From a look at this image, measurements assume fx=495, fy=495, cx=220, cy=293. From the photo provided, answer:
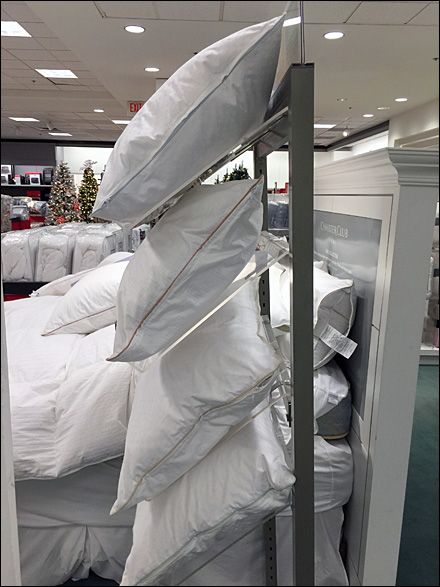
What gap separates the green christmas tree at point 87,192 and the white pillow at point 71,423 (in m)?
0.53

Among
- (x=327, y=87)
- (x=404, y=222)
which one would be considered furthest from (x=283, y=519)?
(x=327, y=87)

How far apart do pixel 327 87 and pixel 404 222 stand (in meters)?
0.22

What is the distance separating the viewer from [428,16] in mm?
390

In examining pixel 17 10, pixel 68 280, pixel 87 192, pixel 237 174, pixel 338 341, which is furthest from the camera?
pixel 68 280

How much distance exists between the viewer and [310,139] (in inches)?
22.0

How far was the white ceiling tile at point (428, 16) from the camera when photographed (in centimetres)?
37

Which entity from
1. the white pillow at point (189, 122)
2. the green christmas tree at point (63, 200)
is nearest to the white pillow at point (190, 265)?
the white pillow at point (189, 122)

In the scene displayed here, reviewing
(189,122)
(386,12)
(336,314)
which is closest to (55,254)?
(336,314)

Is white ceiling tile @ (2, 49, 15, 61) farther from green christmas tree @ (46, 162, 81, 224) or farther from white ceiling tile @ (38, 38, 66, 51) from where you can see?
green christmas tree @ (46, 162, 81, 224)

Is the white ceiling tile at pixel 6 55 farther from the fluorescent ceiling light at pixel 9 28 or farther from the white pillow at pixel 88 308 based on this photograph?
the white pillow at pixel 88 308

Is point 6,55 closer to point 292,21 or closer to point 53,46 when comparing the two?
point 292,21

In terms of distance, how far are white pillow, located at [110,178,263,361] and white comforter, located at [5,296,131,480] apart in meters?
0.39

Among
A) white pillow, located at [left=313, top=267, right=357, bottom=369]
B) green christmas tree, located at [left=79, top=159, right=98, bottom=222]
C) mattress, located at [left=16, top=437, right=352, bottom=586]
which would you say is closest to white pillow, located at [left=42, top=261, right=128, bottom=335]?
green christmas tree, located at [left=79, top=159, right=98, bottom=222]

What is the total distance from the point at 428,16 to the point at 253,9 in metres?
0.14
